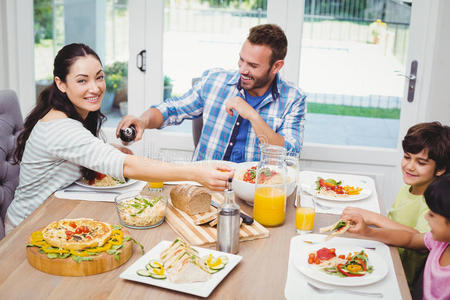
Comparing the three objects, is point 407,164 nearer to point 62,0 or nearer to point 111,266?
point 111,266

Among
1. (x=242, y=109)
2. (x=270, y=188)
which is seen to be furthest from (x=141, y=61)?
(x=270, y=188)

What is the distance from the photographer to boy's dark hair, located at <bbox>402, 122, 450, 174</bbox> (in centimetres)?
180

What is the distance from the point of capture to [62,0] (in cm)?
346

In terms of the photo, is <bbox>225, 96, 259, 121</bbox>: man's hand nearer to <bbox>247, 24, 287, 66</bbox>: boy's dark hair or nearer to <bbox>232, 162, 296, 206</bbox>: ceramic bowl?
<bbox>247, 24, 287, 66</bbox>: boy's dark hair

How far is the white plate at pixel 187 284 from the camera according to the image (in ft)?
3.92

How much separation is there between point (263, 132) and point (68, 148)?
3.05 feet

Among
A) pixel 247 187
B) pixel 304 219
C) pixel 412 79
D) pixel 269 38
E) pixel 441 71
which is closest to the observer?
pixel 304 219

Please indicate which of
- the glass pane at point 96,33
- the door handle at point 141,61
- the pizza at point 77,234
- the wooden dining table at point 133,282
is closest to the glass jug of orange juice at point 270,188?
the wooden dining table at point 133,282

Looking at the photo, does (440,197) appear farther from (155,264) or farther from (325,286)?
(155,264)

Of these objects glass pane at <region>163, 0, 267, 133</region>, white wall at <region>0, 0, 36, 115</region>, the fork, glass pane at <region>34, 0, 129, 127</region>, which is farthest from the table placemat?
white wall at <region>0, 0, 36, 115</region>

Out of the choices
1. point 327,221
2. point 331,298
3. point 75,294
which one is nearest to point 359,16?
point 327,221

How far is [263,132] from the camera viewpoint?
232cm

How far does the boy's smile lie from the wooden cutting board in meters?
0.65

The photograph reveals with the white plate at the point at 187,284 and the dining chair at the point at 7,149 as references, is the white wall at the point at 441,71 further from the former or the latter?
the dining chair at the point at 7,149
